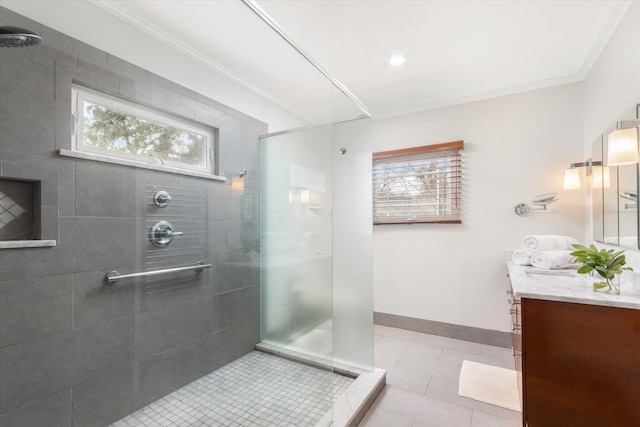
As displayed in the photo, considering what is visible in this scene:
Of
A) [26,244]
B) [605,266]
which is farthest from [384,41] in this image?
[26,244]

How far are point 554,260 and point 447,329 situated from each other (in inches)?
55.7

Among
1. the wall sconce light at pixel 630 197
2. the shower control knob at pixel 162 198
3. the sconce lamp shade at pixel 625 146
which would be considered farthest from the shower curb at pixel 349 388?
the sconce lamp shade at pixel 625 146

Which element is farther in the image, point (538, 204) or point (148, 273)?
point (538, 204)

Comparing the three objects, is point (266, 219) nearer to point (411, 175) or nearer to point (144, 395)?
point (144, 395)

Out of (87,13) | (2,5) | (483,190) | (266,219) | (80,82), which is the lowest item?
(266,219)

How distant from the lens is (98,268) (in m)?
1.57

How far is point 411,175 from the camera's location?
128 inches

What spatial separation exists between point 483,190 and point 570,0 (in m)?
1.59

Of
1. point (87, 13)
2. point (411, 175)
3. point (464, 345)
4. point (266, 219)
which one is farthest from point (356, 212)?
point (87, 13)

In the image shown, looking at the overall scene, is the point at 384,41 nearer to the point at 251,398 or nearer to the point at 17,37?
the point at 17,37

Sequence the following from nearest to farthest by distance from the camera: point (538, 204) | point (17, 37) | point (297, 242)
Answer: point (17, 37) < point (297, 242) < point (538, 204)

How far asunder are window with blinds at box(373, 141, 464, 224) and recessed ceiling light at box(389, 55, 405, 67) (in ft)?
3.46

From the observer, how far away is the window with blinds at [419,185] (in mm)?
3031

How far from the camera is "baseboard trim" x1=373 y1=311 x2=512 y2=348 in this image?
2.82 meters
